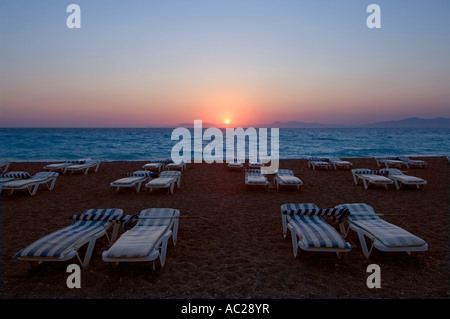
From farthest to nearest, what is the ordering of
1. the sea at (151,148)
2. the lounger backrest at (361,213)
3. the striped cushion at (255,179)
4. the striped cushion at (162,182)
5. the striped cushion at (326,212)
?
the sea at (151,148) < the striped cushion at (255,179) < the striped cushion at (162,182) < the lounger backrest at (361,213) < the striped cushion at (326,212)

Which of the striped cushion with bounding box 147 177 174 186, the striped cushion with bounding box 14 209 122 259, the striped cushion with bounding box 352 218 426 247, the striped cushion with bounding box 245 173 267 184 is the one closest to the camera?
the striped cushion with bounding box 14 209 122 259

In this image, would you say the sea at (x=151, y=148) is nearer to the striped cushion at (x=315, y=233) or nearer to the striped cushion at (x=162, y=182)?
the striped cushion at (x=162, y=182)

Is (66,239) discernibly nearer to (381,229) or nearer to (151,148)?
(381,229)

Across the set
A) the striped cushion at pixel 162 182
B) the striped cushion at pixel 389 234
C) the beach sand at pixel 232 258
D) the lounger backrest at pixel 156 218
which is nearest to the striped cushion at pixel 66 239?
the beach sand at pixel 232 258

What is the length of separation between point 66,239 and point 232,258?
298cm

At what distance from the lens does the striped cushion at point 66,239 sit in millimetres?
3900

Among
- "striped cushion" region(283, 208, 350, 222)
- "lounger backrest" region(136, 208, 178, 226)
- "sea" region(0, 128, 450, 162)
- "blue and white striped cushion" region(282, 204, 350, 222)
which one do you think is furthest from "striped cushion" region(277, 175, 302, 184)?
"sea" region(0, 128, 450, 162)

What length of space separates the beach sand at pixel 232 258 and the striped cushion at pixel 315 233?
1.54 ft

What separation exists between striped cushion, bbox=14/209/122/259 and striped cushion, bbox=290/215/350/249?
3.87 m

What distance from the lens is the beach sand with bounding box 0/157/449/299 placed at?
3746 mm

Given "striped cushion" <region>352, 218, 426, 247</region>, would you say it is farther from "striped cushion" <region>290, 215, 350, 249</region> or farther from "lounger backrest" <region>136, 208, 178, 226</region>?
"lounger backrest" <region>136, 208, 178, 226</region>
